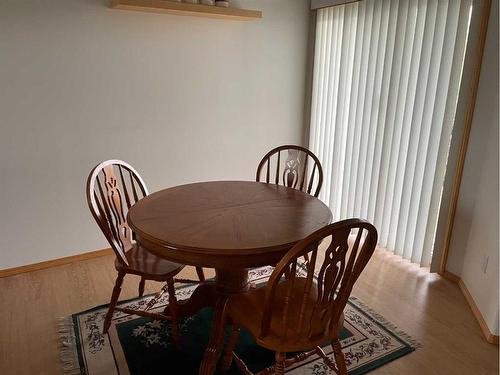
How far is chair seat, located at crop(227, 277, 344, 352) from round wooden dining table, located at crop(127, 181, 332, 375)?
142 mm

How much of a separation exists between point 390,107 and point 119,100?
1.97 meters

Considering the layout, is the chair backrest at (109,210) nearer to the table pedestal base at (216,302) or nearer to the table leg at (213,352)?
the table pedestal base at (216,302)

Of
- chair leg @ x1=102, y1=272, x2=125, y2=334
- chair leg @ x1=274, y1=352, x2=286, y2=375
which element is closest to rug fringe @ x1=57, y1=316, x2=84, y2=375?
chair leg @ x1=102, y1=272, x2=125, y2=334

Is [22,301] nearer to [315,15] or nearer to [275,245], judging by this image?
[275,245]

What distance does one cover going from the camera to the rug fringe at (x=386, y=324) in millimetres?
2002

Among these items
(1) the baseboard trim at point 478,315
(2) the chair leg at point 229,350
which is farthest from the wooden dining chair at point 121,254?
(1) the baseboard trim at point 478,315

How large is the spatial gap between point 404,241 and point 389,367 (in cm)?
122

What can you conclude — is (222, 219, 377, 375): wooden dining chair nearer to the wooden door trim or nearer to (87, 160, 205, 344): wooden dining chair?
(87, 160, 205, 344): wooden dining chair

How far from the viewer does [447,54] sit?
7.87 ft

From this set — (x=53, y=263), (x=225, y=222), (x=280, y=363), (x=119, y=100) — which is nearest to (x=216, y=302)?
(x=225, y=222)

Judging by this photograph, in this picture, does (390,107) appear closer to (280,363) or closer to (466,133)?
(466,133)

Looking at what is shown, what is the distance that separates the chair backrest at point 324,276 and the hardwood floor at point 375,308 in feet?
2.14

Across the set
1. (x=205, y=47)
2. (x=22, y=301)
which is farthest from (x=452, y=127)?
(x=22, y=301)

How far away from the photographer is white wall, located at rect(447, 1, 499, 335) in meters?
2.12
